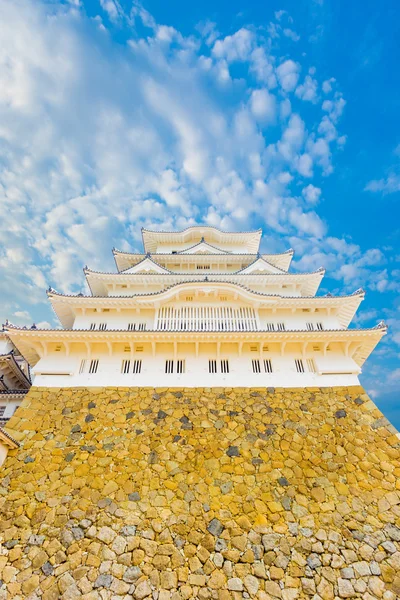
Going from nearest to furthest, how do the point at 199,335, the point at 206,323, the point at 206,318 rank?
1. the point at 199,335
2. the point at 206,323
3. the point at 206,318

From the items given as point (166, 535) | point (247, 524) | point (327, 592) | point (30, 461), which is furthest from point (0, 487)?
point (327, 592)

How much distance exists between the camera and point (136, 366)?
11.9m

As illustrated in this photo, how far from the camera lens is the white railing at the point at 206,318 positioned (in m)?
13.1

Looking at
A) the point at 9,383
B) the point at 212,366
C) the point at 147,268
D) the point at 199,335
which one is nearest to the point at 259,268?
the point at 147,268

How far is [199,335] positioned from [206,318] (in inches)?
77.3

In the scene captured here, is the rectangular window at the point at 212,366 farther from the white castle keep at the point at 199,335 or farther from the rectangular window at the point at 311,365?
the rectangular window at the point at 311,365

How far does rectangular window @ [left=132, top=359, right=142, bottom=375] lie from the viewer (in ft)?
38.7

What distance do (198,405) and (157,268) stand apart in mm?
8818

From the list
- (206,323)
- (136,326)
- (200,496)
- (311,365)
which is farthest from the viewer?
(136,326)

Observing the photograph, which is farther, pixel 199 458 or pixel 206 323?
pixel 206 323

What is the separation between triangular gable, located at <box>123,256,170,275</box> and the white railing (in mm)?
3716

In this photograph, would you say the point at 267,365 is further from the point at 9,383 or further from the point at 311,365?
the point at 9,383

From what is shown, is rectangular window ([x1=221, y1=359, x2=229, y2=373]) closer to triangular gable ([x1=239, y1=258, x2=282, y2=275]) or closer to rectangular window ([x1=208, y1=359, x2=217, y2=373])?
rectangular window ([x1=208, y1=359, x2=217, y2=373])

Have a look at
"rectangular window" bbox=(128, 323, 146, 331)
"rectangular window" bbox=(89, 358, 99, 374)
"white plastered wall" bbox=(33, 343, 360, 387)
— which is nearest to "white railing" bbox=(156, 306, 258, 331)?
"rectangular window" bbox=(128, 323, 146, 331)
